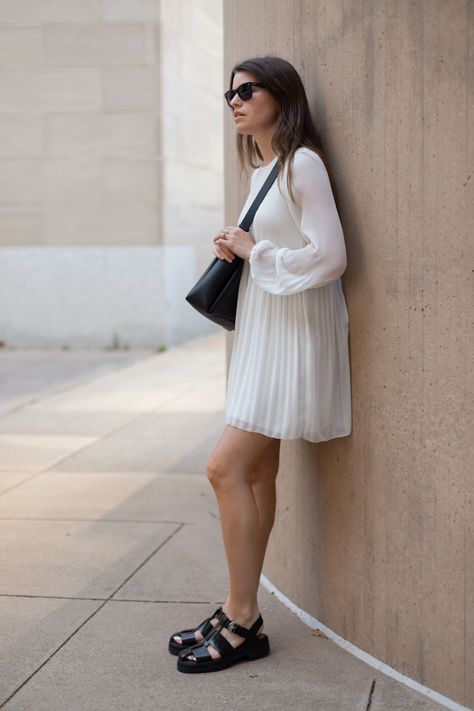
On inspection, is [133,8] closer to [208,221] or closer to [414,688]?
[208,221]

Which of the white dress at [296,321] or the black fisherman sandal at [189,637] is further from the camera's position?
the black fisherman sandal at [189,637]

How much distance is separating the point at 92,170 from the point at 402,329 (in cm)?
1118

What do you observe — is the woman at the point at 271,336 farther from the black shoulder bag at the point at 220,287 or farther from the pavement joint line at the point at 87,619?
the pavement joint line at the point at 87,619

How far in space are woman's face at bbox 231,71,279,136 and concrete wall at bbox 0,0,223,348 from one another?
10.5m

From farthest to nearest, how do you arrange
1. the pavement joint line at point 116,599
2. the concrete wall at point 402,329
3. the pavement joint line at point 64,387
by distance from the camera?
the pavement joint line at point 64,387 → the pavement joint line at point 116,599 → the concrete wall at point 402,329

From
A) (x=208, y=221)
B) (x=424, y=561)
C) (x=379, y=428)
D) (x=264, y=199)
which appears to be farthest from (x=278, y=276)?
(x=208, y=221)

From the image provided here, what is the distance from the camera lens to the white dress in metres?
3.81

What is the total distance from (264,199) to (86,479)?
3550 mm

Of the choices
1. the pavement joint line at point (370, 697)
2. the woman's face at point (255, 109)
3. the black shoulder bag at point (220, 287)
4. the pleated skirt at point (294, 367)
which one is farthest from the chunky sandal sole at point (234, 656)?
the woman's face at point (255, 109)

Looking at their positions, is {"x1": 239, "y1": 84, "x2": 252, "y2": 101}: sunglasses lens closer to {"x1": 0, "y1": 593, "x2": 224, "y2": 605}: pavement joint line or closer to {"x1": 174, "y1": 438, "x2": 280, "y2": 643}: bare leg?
{"x1": 174, "y1": 438, "x2": 280, "y2": 643}: bare leg

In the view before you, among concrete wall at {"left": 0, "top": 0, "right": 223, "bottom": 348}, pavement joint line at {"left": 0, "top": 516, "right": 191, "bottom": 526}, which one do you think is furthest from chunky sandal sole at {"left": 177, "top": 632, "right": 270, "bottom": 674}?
concrete wall at {"left": 0, "top": 0, "right": 223, "bottom": 348}

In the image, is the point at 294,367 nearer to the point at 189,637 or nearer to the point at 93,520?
the point at 189,637

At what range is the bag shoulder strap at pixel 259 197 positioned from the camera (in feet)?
13.1

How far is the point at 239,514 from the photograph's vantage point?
4027 millimetres
